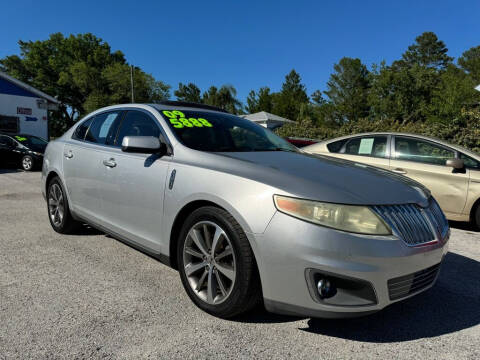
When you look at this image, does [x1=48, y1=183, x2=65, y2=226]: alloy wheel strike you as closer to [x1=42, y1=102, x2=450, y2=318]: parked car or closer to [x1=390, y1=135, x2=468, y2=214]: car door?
[x1=42, y1=102, x2=450, y2=318]: parked car

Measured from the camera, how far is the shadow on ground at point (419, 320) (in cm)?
224

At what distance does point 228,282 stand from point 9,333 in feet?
4.32

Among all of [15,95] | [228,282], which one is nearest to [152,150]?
[228,282]

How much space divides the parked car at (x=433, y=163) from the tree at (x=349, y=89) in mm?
44762

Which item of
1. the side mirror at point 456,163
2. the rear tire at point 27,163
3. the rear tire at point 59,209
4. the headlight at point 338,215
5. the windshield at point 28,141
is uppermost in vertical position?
the side mirror at point 456,163

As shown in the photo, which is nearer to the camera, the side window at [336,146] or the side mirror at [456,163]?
the side mirror at [456,163]

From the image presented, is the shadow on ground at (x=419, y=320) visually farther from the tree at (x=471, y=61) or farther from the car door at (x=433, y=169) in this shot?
the tree at (x=471, y=61)

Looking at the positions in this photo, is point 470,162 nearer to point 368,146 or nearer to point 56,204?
point 368,146

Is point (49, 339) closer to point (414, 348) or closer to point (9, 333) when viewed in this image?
point (9, 333)

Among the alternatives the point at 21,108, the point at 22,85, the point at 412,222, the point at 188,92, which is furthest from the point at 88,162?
the point at 188,92

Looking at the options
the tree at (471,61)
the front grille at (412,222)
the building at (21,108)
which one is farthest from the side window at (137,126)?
the tree at (471,61)

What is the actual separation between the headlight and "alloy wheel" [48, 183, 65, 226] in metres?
3.10

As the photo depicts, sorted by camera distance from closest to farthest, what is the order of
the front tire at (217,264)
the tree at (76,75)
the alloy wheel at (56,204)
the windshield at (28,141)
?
the front tire at (217,264) → the alloy wheel at (56,204) → the windshield at (28,141) → the tree at (76,75)

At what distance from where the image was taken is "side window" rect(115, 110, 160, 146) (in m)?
3.14
